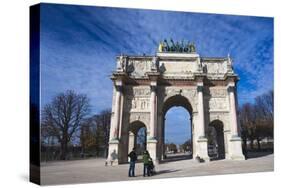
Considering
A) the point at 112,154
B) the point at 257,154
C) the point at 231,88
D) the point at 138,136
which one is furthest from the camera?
the point at 138,136

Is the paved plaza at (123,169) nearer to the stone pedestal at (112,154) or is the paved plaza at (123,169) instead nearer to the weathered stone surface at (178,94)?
the stone pedestal at (112,154)

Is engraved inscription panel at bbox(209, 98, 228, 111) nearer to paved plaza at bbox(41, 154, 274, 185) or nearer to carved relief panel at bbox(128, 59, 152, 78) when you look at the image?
paved plaza at bbox(41, 154, 274, 185)

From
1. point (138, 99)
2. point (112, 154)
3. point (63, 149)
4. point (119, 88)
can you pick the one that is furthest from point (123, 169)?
point (138, 99)

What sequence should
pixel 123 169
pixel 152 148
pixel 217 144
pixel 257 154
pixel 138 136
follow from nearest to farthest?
pixel 123 169, pixel 257 154, pixel 152 148, pixel 138 136, pixel 217 144

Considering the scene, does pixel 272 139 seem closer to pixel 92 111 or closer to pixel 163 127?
pixel 163 127

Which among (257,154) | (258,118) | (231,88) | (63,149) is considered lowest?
(257,154)

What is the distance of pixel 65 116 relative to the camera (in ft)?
53.3

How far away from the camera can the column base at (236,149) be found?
66.9 ft

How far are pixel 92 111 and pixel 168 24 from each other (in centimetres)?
584

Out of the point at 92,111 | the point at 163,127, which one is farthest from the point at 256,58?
the point at 92,111

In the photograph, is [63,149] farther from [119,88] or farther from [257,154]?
[257,154]

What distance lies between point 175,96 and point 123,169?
25.6 ft

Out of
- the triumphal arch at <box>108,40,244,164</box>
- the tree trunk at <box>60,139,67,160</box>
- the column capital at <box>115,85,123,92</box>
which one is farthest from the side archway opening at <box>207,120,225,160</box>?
the tree trunk at <box>60,139,67,160</box>

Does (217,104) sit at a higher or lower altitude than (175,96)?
lower
